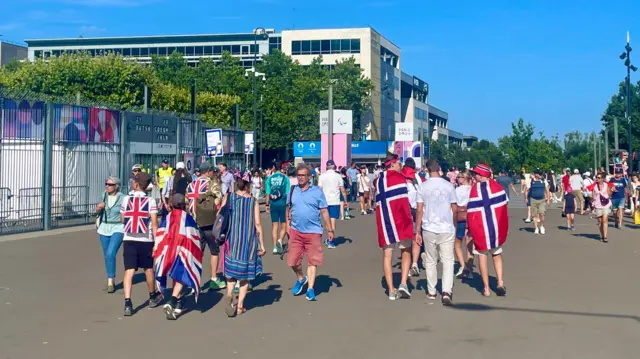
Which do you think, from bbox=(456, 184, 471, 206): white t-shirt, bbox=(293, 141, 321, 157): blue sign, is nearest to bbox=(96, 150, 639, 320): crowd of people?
bbox=(456, 184, 471, 206): white t-shirt

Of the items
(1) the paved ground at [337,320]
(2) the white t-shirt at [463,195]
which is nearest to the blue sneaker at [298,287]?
(1) the paved ground at [337,320]

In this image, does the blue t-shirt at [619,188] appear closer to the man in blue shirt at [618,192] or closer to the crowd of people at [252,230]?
the man in blue shirt at [618,192]

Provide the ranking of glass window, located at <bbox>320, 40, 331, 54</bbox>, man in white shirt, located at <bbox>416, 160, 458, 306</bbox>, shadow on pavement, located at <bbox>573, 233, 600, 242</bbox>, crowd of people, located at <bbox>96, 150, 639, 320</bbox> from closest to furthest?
crowd of people, located at <bbox>96, 150, 639, 320</bbox>, man in white shirt, located at <bbox>416, 160, 458, 306</bbox>, shadow on pavement, located at <bbox>573, 233, 600, 242</bbox>, glass window, located at <bbox>320, 40, 331, 54</bbox>

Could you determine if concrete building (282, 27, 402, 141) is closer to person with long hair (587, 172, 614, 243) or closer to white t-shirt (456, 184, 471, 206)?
person with long hair (587, 172, 614, 243)

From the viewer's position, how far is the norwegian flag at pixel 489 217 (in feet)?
31.2

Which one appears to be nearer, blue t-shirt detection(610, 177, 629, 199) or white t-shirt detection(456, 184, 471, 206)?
white t-shirt detection(456, 184, 471, 206)

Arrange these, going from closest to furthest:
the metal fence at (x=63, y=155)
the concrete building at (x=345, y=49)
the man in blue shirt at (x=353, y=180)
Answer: the metal fence at (x=63, y=155) < the man in blue shirt at (x=353, y=180) < the concrete building at (x=345, y=49)

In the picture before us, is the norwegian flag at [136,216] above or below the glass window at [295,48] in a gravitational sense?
below

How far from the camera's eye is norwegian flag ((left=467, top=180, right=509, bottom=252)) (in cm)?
951

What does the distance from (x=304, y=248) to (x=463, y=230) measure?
3438mm

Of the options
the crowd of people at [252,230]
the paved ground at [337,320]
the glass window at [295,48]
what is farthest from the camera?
the glass window at [295,48]

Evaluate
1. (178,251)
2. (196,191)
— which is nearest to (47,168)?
(196,191)

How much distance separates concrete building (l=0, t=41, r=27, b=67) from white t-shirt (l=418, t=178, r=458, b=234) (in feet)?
286

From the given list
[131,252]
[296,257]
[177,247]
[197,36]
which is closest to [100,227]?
[131,252]
